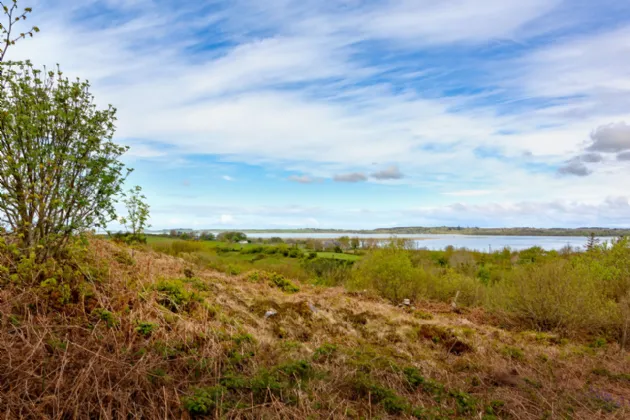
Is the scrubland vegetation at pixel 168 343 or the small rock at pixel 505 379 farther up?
the scrubland vegetation at pixel 168 343

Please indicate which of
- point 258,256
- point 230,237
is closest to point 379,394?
point 258,256

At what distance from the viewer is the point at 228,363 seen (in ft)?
18.5

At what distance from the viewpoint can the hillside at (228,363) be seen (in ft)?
14.7

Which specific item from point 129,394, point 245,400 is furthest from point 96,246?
point 245,400

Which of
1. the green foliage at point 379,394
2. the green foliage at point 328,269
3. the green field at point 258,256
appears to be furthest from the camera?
the green foliage at point 328,269

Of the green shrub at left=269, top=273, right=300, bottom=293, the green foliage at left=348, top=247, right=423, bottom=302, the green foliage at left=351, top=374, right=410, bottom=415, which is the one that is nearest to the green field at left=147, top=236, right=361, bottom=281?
the green foliage at left=348, top=247, right=423, bottom=302

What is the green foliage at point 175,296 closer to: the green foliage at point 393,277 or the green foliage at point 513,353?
the green foliage at point 513,353

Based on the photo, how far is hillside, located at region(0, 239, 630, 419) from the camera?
14.7ft

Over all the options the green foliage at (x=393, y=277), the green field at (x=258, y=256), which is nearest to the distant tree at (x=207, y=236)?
the green field at (x=258, y=256)

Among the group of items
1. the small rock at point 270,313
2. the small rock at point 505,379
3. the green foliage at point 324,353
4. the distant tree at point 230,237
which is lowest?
the small rock at point 505,379

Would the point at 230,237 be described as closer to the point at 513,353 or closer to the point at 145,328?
the point at 513,353

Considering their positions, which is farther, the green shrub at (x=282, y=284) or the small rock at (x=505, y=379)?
the green shrub at (x=282, y=284)

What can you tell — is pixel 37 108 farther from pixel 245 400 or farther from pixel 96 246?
pixel 245 400

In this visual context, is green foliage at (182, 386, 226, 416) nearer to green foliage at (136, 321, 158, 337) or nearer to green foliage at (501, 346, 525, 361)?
green foliage at (136, 321, 158, 337)
